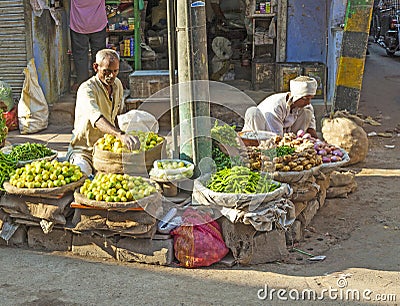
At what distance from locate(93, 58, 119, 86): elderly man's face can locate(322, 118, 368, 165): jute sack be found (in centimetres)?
324

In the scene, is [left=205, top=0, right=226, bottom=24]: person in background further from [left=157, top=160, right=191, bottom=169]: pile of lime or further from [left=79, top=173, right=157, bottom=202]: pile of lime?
[left=79, top=173, right=157, bottom=202]: pile of lime

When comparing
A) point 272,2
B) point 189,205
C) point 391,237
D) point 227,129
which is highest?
point 272,2

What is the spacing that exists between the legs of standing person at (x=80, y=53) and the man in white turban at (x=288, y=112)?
3846 mm

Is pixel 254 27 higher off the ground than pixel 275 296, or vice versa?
pixel 254 27

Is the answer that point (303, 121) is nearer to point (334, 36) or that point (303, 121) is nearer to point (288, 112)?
point (288, 112)

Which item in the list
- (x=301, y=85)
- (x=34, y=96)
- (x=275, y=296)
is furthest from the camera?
(x=34, y=96)

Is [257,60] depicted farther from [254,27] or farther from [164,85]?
[164,85]

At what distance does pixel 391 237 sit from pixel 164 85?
15.0 ft

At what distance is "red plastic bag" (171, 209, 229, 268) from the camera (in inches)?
177

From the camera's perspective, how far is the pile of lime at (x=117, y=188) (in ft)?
14.7

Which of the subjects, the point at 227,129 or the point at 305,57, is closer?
the point at 227,129

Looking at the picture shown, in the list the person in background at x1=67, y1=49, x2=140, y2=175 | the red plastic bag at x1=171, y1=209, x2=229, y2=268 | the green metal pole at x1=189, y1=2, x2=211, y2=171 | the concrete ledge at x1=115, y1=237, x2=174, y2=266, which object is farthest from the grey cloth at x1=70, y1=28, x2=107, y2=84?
the red plastic bag at x1=171, y1=209, x2=229, y2=268

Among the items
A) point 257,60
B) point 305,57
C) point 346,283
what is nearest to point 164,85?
point 257,60

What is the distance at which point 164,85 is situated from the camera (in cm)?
868
